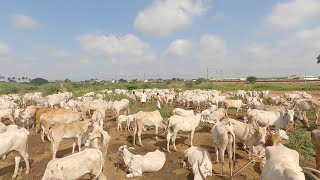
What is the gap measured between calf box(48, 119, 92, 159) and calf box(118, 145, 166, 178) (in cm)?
238

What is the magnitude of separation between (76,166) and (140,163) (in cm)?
298

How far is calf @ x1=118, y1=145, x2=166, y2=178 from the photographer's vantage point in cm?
1091

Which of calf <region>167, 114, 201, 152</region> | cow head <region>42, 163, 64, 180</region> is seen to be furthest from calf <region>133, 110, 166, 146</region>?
cow head <region>42, 163, 64, 180</region>

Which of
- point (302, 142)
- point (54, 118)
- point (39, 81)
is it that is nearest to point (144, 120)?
point (54, 118)

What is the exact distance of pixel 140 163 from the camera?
11094mm

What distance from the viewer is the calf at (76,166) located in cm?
840

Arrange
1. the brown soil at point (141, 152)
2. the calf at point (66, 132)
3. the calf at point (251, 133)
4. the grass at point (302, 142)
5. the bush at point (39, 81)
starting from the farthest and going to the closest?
the bush at point (39, 81)
the grass at point (302, 142)
the calf at point (66, 132)
the calf at point (251, 133)
the brown soil at point (141, 152)

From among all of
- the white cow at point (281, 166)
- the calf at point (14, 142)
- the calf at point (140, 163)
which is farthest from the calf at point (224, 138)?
the calf at point (14, 142)

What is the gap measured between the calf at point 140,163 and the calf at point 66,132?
2.38 m

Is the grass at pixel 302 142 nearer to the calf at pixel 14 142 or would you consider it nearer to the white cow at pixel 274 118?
the white cow at pixel 274 118

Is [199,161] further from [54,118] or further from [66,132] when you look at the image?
[54,118]

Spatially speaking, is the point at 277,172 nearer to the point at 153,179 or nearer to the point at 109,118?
the point at 153,179

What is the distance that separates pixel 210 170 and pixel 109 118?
1407 cm

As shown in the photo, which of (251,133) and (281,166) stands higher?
(281,166)
